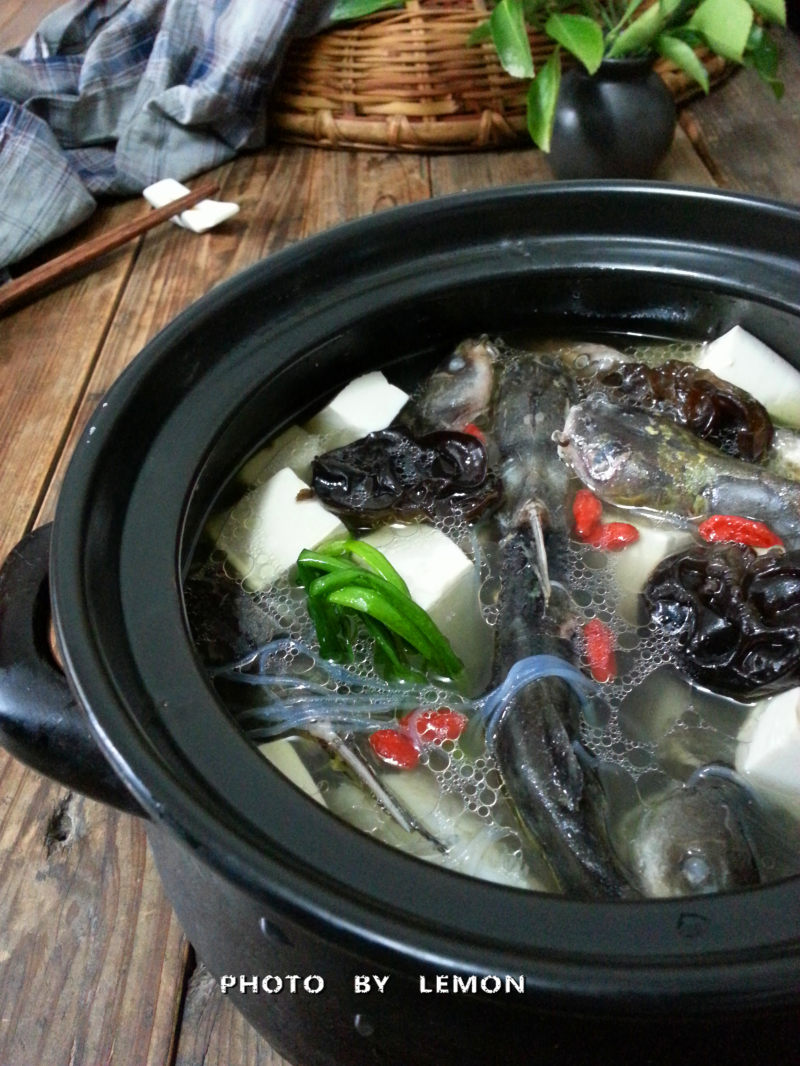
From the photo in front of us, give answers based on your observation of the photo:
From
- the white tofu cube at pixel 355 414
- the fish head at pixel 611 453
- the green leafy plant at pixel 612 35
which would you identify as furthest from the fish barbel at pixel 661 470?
the green leafy plant at pixel 612 35

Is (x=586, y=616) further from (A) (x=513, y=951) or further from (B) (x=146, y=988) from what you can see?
(B) (x=146, y=988)

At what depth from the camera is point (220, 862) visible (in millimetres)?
612

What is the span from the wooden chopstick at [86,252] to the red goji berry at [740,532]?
5.08 feet

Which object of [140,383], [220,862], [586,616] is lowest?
[586,616]

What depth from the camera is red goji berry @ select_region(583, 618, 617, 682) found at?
98 cm

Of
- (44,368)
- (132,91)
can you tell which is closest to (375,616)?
(44,368)

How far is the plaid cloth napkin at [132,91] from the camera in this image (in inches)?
82.4

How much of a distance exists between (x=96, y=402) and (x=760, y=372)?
1.22m

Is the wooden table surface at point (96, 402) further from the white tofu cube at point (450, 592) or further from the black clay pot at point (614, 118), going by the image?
the white tofu cube at point (450, 592)

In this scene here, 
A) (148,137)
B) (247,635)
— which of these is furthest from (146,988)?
(148,137)

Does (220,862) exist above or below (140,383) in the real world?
below

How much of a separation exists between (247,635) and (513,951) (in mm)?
527

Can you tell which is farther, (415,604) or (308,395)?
(308,395)

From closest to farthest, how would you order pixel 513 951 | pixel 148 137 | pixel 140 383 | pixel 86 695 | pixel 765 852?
pixel 513 951 → pixel 86 695 → pixel 765 852 → pixel 140 383 → pixel 148 137
